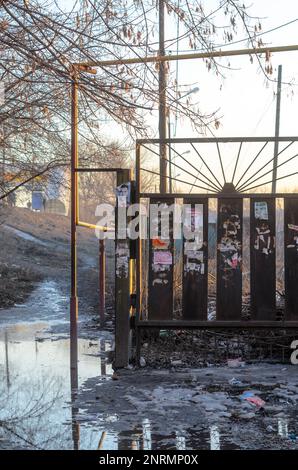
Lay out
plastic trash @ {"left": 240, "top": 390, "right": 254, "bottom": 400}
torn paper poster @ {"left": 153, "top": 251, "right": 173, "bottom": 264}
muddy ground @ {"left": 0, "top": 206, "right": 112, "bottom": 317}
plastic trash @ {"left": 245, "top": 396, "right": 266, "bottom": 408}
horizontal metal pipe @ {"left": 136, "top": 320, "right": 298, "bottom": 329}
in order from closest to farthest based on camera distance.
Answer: plastic trash @ {"left": 245, "top": 396, "right": 266, "bottom": 408} → plastic trash @ {"left": 240, "top": 390, "right": 254, "bottom": 400} → horizontal metal pipe @ {"left": 136, "top": 320, "right": 298, "bottom": 329} → torn paper poster @ {"left": 153, "top": 251, "right": 173, "bottom": 264} → muddy ground @ {"left": 0, "top": 206, "right": 112, "bottom": 317}

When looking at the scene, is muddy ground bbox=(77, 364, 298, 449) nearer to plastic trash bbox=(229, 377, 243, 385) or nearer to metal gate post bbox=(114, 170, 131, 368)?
plastic trash bbox=(229, 377, 243, 385)

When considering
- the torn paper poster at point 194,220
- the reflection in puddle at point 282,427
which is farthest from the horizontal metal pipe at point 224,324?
the reflection in puddle at point 282,427

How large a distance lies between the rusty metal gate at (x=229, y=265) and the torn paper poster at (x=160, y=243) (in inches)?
0.5

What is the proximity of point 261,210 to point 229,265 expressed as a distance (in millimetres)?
803

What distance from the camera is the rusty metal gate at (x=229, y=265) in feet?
Answer: 25.8

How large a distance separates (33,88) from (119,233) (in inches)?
112

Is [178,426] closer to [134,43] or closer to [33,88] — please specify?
[134,43]

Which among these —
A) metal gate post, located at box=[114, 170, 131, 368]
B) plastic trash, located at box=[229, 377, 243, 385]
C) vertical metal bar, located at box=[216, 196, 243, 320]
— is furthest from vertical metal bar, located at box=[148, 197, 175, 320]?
plastic trash, located at box=[229, 377, 243, 385]

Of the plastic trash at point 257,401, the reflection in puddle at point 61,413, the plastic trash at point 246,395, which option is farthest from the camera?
the plastic trash at point 246,395

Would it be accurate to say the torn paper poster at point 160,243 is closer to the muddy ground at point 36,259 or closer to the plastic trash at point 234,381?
the plastic trash at point 234,381

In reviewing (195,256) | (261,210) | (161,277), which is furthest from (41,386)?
(261,210)

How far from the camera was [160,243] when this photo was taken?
802 centimetres

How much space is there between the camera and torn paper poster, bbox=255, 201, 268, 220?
7.90m

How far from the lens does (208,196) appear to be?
7863 mm
